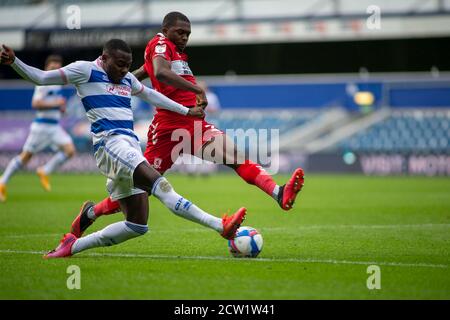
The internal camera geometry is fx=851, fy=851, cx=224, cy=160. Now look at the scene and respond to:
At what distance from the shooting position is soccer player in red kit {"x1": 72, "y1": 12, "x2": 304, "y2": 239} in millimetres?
8602

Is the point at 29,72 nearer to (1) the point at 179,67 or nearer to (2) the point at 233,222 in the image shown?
(1) the point at 179,67

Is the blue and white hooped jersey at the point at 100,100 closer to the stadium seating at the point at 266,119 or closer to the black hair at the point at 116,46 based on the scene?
the black hair at the point at 116,46

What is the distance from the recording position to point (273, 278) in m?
6.89

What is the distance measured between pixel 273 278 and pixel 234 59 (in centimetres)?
2581

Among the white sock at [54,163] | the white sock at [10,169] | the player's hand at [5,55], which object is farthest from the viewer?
the white sock at [54,163]

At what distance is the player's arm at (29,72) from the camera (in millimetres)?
7273

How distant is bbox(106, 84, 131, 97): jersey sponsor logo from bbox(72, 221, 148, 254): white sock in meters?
1.21

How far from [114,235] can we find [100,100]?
1.26 meters

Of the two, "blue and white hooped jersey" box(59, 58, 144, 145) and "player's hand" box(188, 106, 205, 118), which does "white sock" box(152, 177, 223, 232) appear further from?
"player's hand" box(188, 106, 205, 118)

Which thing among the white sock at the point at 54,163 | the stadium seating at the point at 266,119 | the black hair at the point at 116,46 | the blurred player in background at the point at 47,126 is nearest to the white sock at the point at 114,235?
the black hair at the point at 116,46

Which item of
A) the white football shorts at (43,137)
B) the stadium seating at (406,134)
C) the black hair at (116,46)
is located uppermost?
the stadium seating at (406,134)

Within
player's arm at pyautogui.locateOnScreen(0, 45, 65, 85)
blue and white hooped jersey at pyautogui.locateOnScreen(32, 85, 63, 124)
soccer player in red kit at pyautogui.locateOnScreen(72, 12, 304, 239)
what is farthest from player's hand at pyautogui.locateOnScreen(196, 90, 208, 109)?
blue and white hooped jersey at pyautogui.locateOnScreen(32, 85, 63, 124)
